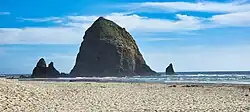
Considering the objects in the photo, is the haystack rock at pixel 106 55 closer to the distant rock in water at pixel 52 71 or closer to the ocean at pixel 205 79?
the distant rock in water at pixel 52 71

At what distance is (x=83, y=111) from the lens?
52.2ft

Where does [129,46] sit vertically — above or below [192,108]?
above

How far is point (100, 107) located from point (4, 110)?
4.11 metres

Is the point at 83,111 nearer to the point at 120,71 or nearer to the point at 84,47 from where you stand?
the point at 120,71

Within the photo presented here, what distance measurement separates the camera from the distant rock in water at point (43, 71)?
111500mm

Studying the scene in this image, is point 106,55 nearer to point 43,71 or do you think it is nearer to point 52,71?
point 52,71

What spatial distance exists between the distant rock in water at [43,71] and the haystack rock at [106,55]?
55.7 ft

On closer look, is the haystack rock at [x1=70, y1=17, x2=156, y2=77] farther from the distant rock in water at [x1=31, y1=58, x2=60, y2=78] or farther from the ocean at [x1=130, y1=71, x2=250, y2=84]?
the ocean at [x1=130, y1=71, x2=250, y2=84]

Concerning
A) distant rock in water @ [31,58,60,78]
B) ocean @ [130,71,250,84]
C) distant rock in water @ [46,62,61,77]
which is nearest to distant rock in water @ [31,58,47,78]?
distant rock in water @ [31,58,60,78]

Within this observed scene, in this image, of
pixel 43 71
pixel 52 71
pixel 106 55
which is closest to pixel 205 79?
pixel 43 71

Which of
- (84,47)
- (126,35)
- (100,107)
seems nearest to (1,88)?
(100,107)

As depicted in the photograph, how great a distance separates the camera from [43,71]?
112375mm

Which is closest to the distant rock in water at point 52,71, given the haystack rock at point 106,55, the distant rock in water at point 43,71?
the distant rock in water at point 43,71

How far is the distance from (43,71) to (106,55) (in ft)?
97.8
